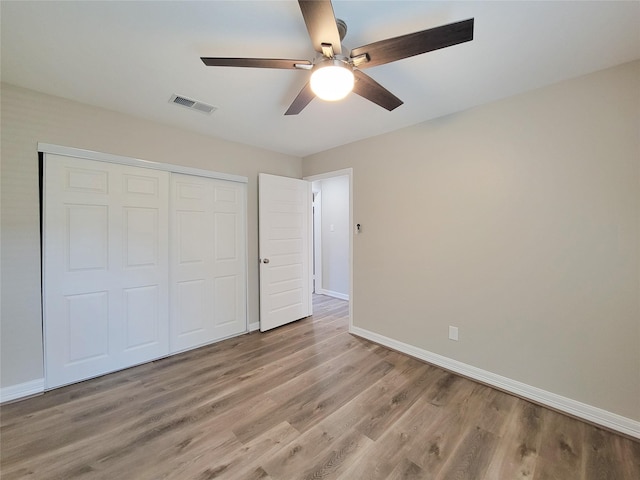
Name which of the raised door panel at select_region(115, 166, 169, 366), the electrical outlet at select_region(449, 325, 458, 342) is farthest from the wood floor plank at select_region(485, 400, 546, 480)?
the raised door panel at select_region(115, 166, 169, 366)

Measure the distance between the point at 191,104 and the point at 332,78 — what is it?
62.5 inches

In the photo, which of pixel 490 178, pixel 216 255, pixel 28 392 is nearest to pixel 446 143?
pixel 490 178

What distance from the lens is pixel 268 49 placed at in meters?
1.65

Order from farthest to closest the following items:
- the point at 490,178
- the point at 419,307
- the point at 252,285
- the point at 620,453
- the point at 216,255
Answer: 1. the point at 252,285
2. the point at 216,255
3. the point at 419,307
4. the point at 490,178
5. the point at 620,453

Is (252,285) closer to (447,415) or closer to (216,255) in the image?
(216,255)

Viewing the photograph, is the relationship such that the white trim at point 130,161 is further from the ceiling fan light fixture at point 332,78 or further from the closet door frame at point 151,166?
the ceiling fan light fixture at point 332,78

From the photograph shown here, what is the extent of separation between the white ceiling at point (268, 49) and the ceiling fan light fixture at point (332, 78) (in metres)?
0.28

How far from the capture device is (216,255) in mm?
3176

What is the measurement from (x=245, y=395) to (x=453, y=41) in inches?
106

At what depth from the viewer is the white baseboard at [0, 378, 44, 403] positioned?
203cm

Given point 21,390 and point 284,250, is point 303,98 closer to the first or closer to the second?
point 284,250

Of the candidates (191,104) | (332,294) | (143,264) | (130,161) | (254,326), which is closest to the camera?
(191,104)

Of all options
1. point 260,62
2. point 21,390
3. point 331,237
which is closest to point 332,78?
point 260,62

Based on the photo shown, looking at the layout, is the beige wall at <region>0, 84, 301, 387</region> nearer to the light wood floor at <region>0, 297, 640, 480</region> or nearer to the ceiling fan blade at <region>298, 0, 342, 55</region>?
the light wood floor at <region>0, 297, 640, 480</region>
